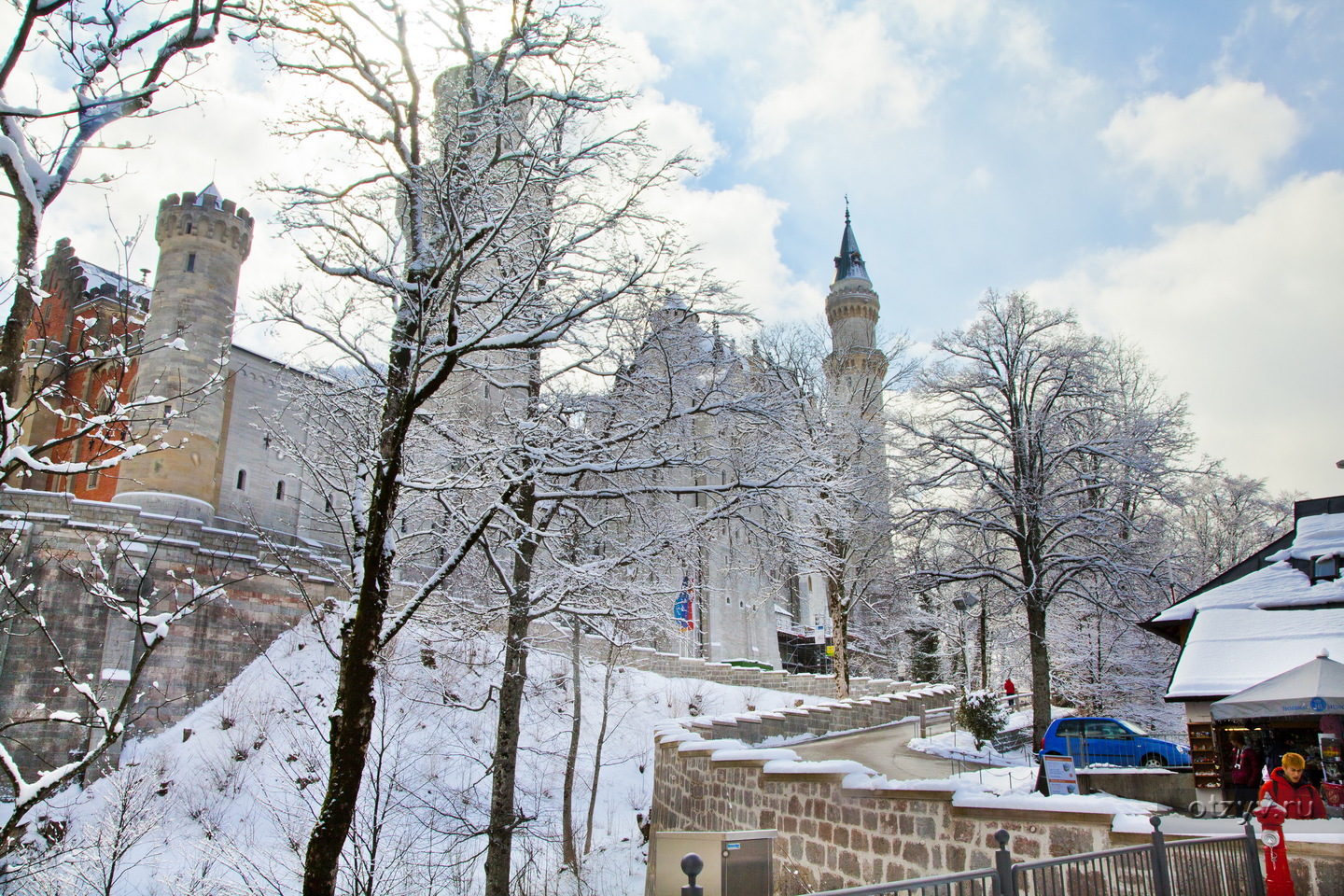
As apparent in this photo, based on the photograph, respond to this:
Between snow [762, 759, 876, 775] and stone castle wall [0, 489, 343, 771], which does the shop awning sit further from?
stone castle wall [0, 489, 343, 771]

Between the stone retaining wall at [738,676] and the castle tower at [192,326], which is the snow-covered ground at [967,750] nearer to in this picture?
the stone retaining wall at [738,676]

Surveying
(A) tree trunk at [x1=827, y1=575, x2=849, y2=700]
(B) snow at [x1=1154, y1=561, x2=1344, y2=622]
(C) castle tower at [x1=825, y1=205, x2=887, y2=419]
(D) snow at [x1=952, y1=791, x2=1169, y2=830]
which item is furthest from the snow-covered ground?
(C) castle tower at [x1=825, y1=205, x2=887, y2=419]

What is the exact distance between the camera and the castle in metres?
19.8

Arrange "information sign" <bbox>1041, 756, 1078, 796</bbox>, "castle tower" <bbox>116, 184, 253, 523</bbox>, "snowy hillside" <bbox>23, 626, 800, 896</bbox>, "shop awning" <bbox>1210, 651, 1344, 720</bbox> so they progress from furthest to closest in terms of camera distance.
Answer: "castle tower" <bbox>116, 184, 253, 523</bbox> < "snowy hillside" <bbox>23, 626, 800, 896</bbox> < "information sign" <bbox>1041, 756, 1078, 796</bbox> < "shop awning" <bbox>1210, 651, 1344, 720</bbox>

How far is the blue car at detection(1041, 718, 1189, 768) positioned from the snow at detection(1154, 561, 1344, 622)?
258cm

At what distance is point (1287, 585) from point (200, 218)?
36112 mm

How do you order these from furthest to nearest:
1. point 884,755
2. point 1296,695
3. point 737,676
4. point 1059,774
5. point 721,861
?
point 737,676
point 884,755
point 1059,774
point 1296,695
point 721,861

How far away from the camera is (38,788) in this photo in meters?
6.14

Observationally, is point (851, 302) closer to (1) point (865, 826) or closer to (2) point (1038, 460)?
(2) point (1038, 460)

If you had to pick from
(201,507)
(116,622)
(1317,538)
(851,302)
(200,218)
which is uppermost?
(851,302)

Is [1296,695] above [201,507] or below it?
below

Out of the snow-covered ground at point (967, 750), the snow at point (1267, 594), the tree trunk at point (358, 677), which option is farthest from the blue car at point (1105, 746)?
the tree trunk at point (358, 677)

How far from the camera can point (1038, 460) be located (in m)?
20.4

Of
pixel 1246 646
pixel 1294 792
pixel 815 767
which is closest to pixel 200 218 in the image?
pixel 815 767
